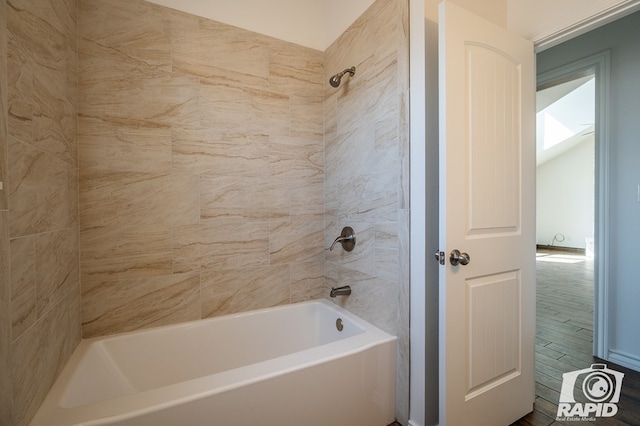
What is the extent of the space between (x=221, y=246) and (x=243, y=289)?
33cm

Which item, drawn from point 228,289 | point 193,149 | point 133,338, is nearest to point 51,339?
point 133,338

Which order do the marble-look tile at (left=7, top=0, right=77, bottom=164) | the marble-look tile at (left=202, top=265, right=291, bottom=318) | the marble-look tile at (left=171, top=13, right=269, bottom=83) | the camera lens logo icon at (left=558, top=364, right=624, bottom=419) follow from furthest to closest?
1. the marble-look tile at (left=202, top=265, right=291, bottom=318)
2. the marble-look tile at (left=171, top=13, right=269, bottom=83)
3. the camera lens logo icon at (left=558, top=364, right=624, bottom=419)
4. the marble-look tile at (left=7, top=0, right=77, bottom=164)

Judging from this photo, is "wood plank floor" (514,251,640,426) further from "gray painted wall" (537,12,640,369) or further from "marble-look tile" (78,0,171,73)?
"marble-look tile" (78,0,171,73)

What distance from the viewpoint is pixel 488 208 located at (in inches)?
51.2

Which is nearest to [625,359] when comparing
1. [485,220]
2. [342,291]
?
[485,220]

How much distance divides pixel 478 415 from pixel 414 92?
1595 millimetres

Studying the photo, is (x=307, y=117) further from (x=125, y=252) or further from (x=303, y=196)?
(x=125, y=252)

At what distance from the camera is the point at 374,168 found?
1581 mm

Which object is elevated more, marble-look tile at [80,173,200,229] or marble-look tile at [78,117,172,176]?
marble-look tile at [78,117,172,176]

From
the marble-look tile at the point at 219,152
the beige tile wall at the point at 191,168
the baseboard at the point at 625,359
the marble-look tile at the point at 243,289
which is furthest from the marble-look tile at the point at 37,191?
the baseboard at the point at 625,359

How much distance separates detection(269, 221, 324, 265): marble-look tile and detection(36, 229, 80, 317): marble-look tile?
1.04 metres

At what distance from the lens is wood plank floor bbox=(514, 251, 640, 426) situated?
1481 millimetres

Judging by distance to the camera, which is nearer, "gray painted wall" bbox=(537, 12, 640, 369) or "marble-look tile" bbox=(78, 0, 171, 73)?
"marble-look tile" bbox=(78, 0, 171, 73)

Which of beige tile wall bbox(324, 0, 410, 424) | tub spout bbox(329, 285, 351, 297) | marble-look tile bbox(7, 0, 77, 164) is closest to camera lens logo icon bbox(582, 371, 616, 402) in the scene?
beige tile wall bbox(324, 0, 410, 424)
